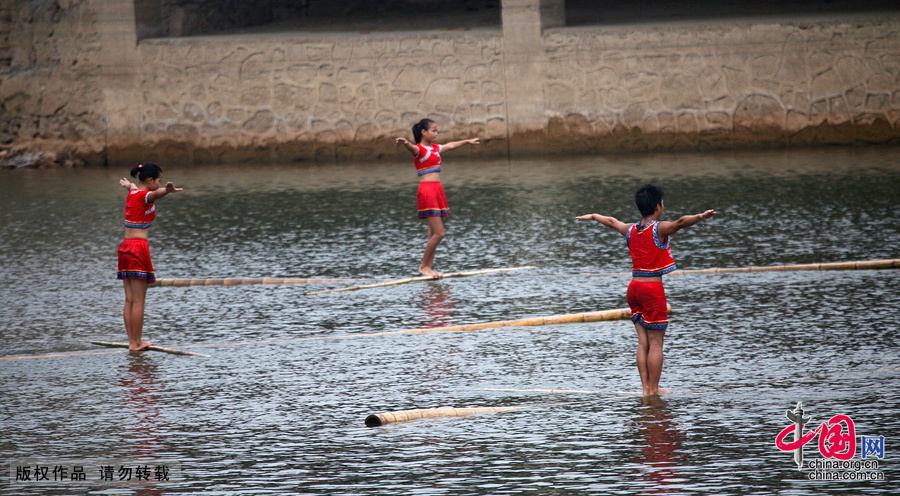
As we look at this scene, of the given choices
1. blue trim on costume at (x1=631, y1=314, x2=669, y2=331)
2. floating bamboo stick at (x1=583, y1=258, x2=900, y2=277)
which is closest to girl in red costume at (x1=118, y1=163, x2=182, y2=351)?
blue trim on costume at (x1=631, y1=314, x2=669, y2=331)

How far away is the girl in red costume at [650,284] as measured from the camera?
6.67 m

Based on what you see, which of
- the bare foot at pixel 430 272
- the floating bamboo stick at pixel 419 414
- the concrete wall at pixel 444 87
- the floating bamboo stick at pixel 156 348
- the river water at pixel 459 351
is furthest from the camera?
the concrete wall at pixel 444 87

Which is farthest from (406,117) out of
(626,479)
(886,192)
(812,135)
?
(626,479)

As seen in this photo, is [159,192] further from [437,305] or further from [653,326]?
[653,326]

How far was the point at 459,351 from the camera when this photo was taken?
318 inches

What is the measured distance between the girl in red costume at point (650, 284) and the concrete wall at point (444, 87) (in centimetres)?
1341

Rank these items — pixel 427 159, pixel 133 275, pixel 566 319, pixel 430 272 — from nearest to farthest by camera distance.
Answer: pixel 133 275 < pixel 566 319 < pixel 430 272 < pixel 427 159

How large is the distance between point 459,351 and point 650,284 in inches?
74.1

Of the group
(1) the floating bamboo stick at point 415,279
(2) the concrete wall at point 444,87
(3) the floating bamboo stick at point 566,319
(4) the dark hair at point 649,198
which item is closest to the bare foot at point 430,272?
(1) the floating bamboo stick at point 415,279

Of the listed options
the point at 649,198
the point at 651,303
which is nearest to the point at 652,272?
the point at 651,303

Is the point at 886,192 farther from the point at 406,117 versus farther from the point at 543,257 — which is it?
the point at 406,117

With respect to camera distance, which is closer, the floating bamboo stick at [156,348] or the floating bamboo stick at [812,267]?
the floating bamboo stick at [156,348]

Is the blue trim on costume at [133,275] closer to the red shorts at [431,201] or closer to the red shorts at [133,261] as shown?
the red shorts at [133,261]

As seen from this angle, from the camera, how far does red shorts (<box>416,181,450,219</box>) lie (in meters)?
11.2
